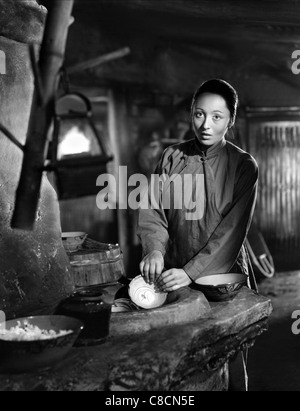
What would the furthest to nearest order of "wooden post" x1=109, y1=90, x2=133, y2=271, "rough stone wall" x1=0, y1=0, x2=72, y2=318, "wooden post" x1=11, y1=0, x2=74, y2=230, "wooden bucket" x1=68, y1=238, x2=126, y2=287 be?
"wooden post" x1=109, y1=90, x2=133, y2=271, "wooden bucket" x1=68, y1=238, x2=126, y2=287, "rough stone wall" x1=0, y1=0, x2=72, y2=318, "wooden post" x1=11, y1=0, x2=74, y2=230

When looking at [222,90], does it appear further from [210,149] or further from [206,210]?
[206,210]

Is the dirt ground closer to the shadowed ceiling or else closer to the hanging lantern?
the hanging lantern

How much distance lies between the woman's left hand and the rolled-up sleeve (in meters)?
0.08

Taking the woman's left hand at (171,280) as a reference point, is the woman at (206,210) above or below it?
above

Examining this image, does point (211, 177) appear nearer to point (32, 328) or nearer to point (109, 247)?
point (109, 247)

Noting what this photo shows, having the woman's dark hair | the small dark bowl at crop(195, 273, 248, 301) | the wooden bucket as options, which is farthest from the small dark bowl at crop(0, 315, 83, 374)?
the woman's dark hair

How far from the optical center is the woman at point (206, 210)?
3918mm

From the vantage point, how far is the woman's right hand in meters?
3.82

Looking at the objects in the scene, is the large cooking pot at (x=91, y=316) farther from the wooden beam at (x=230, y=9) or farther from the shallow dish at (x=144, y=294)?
the wooden beam at (x=230, y=9)

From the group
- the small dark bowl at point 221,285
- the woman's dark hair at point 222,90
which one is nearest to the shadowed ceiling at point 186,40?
the woman's dark hair at point 222,90

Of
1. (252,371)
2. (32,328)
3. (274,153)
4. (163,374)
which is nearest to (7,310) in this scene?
(32,328)

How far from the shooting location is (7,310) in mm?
3689

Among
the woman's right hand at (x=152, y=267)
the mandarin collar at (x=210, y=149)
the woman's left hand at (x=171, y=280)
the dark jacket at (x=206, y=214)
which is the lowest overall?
the woman's left hand at (x=171, y=280)

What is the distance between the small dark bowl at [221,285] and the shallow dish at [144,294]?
13.8 inches
